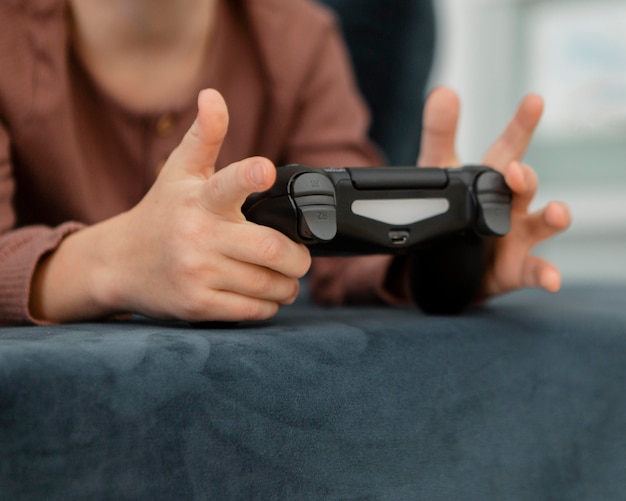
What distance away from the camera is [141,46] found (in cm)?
74

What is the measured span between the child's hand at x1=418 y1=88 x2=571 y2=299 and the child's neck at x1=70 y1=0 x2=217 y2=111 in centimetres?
28

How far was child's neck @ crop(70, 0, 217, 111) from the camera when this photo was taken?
712mm

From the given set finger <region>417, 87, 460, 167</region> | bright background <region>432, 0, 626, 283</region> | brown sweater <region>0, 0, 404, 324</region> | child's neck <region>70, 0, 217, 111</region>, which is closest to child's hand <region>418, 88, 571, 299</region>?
finger <region>417, 87, 460, 167</region>

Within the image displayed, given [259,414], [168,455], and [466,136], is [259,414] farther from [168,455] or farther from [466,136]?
[466,136]

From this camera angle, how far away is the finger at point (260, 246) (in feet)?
1.40

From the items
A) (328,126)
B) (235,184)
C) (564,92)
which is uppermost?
(235,184)

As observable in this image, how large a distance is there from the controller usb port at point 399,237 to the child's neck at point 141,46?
1.24ft

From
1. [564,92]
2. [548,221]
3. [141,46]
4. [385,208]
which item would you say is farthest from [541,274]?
[564,92]

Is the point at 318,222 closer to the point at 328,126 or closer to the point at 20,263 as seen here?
the point at 20,263

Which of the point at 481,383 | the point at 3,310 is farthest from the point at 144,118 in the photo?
the point at 481,383

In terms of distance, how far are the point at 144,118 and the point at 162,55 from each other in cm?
7

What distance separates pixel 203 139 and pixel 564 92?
5.19ft

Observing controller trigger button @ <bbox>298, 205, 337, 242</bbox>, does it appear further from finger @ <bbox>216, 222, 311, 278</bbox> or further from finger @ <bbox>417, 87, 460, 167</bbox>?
finger @ <bbox>417, 87, 460, 167</bbox>

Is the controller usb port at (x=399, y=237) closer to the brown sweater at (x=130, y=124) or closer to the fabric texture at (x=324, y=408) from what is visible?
the fabric texture at (x=324, y=408)
